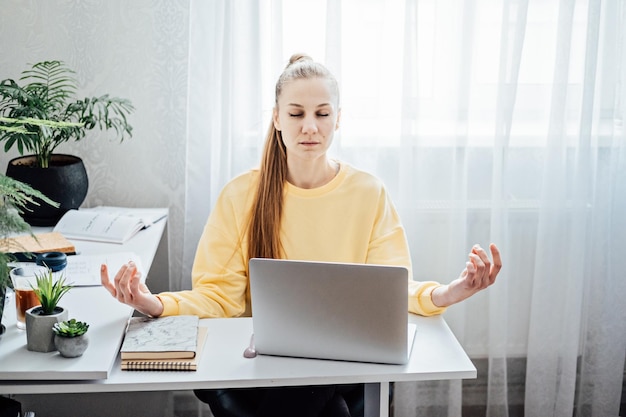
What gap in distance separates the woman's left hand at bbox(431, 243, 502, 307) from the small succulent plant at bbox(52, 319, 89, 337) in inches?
29.2

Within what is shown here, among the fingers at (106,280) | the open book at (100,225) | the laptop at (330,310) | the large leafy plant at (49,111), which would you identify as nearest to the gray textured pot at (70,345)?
the fingers at (106,280)

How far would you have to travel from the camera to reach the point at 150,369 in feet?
4.92

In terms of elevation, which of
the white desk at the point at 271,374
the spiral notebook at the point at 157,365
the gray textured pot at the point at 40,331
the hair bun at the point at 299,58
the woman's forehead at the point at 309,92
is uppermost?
the hair bun at the point at 299,58

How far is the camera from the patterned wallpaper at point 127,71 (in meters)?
2.39

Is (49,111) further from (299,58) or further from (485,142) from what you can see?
(485,142)

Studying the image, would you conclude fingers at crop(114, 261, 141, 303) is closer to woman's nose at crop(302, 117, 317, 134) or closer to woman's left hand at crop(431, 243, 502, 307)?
woman's nose at crop(302, 117, 317, 134)

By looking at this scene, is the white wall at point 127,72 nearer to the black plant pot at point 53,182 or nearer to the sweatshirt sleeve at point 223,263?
the black plant pot at point 53,182

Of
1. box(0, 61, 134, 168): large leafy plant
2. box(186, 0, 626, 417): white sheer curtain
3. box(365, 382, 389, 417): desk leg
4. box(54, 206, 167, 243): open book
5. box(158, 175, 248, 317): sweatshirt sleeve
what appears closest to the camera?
box(365, 382, 389, 417): desk leg

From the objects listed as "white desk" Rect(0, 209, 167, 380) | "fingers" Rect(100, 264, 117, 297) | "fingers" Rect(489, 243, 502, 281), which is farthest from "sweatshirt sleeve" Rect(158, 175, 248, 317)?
"fingers" Rect(489, 243, 502, 281)

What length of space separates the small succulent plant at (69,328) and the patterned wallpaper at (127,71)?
101 centimetres

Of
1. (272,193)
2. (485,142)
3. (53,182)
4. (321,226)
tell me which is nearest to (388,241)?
(321,226)

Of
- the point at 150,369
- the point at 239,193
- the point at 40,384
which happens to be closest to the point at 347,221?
the point at 239,193

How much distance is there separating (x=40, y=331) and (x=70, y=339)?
7cm

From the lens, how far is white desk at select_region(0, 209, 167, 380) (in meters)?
1.42
